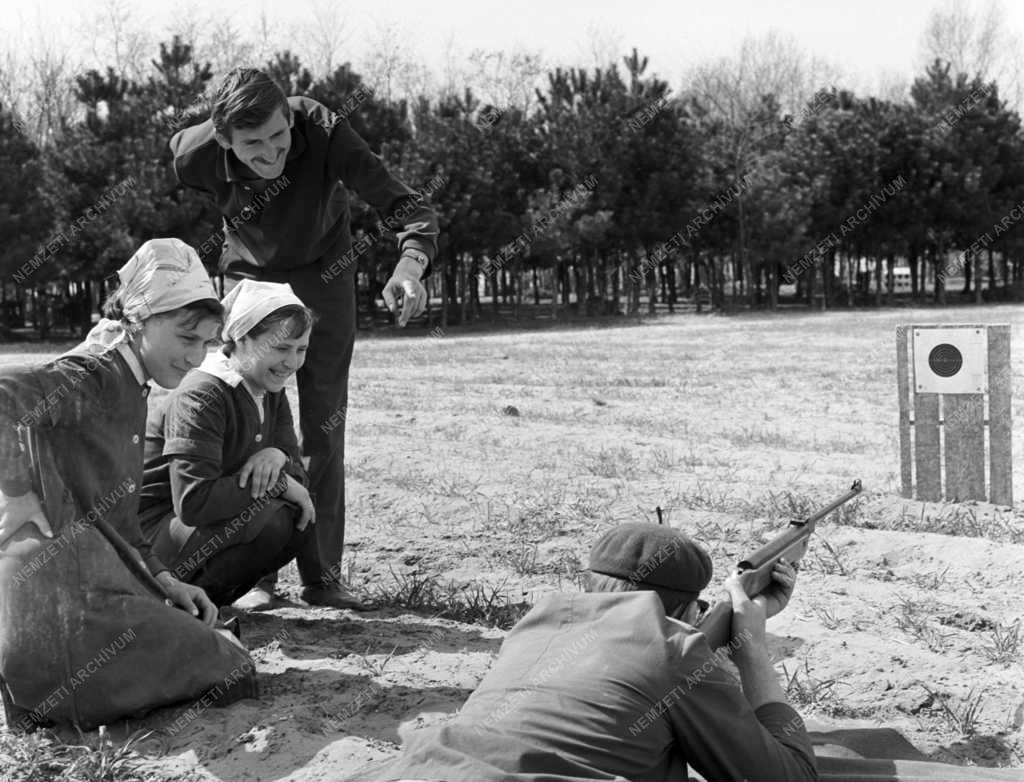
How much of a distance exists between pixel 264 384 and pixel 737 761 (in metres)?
2.49

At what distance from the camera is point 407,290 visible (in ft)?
14.3

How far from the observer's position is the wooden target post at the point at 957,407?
6.61 m

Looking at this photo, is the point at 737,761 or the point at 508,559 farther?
the point at 508,559

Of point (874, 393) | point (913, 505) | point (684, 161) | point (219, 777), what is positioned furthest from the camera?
point (684, 161)

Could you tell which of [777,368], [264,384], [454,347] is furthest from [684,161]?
[264,384]

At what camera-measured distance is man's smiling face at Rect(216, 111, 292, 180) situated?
4.30 meters

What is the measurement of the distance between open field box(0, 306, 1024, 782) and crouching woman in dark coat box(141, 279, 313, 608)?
1.22 feet

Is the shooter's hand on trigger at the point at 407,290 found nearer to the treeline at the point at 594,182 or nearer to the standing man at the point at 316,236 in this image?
the standing man at the point at 316,236

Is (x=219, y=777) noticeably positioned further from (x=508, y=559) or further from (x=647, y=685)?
(x=508, y=559)

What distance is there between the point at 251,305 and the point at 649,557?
2174mm

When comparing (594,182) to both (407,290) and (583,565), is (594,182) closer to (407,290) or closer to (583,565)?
(583,565)

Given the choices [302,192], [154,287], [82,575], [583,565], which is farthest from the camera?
[583,565]

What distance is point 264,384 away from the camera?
4.39 metres

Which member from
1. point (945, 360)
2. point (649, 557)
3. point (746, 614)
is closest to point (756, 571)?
point (746, 614)
